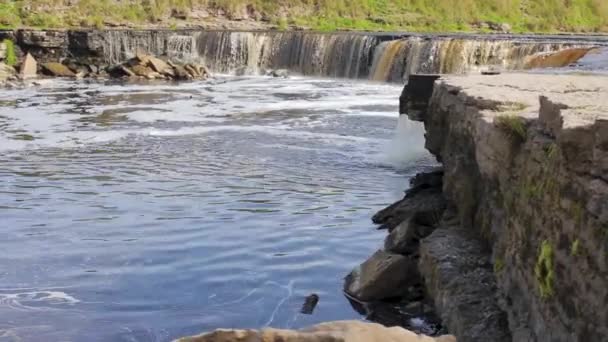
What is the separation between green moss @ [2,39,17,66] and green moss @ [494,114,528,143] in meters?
29.3

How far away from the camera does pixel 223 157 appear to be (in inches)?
541

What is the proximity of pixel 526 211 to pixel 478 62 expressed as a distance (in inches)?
889

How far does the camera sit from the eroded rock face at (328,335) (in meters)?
2.69

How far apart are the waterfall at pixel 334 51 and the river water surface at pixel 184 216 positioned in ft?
28.4

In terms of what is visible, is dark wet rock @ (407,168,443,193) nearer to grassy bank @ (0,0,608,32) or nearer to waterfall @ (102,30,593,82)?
waterfall @ (102,30,593,82)

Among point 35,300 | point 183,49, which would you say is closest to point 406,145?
point 35,300

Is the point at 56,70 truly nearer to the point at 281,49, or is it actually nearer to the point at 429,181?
the point at 281,49

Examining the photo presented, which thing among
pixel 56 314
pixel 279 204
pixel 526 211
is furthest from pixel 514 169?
pixel 279 204

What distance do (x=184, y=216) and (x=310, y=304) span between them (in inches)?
127

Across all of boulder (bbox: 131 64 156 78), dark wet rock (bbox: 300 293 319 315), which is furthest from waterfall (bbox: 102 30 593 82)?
dark wet rock (bbox: 300 293 319 315)

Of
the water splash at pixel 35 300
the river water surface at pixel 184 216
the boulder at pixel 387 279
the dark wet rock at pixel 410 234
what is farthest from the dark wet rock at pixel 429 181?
the water splash at pixel 35 300

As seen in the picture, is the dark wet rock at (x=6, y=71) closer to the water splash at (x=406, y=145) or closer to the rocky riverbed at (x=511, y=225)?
the water splash at (x=406, y=145)

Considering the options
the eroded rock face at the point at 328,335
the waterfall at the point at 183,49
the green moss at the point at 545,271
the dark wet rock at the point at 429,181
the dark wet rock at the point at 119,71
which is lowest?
the dark wet rock at the point at 119,71

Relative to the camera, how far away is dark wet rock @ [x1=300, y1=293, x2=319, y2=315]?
6.50m
